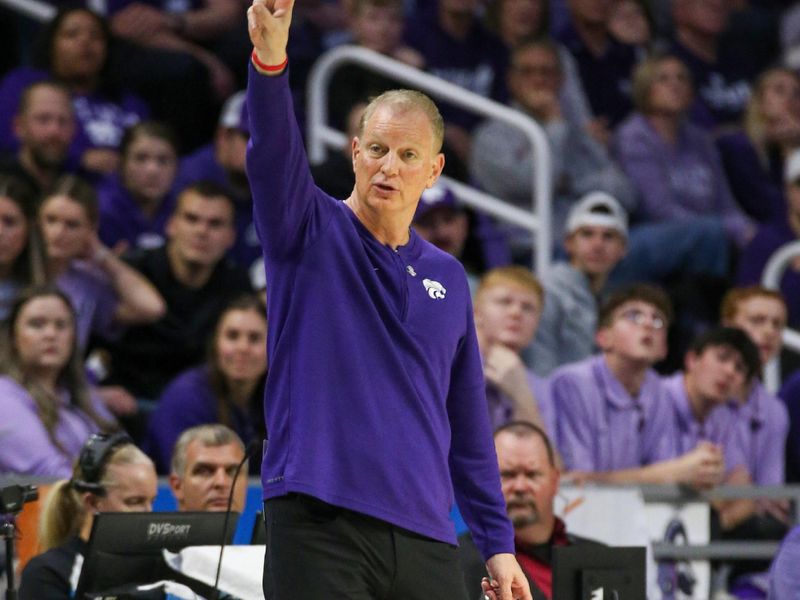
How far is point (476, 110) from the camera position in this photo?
8.34 m

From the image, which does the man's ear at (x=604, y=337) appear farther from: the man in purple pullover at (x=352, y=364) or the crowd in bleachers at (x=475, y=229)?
the man in purple pullover at (x=352, y=364)

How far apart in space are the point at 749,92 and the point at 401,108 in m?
7.83

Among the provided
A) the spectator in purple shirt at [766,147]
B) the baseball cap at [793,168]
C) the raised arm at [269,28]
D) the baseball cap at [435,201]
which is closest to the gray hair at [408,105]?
the raised arm at [269,28]

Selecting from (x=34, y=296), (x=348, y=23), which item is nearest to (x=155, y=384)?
(x=34, y=296)

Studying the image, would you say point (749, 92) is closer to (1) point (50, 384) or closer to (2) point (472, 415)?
(1) point (50, 384)

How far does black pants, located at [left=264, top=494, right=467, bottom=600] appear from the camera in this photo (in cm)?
317

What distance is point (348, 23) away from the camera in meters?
9.58

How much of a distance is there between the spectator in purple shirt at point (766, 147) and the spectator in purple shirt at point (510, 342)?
114 inches

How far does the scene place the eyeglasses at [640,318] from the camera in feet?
24.0

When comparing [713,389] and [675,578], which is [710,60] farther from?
[675,578]

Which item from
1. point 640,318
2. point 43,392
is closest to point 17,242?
point 43,392

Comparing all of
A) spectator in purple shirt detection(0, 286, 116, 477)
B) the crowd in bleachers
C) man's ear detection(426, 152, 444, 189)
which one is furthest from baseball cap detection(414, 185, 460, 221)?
man's ear detection(426, 152, 444, 189)

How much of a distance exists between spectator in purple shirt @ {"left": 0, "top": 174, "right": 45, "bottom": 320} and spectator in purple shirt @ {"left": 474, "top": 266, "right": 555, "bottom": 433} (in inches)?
73.8

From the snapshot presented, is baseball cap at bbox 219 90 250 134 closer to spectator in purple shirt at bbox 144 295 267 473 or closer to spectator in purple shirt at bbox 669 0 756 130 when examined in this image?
spectator in purple shirt at bbox 144 295 267 473
